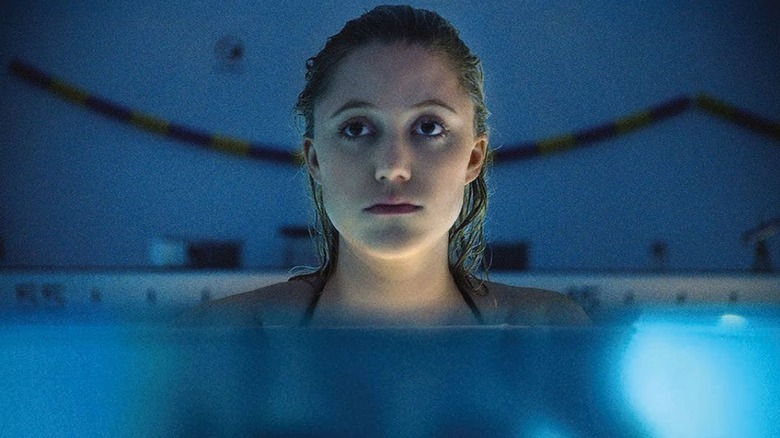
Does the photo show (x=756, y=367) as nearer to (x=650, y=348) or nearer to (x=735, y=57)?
(x=650, y=348)

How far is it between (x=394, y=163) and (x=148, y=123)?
2.21 metres

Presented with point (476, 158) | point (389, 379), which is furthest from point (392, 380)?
point (476, 158)

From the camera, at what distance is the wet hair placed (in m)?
0.41

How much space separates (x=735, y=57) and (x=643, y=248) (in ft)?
2.28

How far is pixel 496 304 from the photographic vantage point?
439 millimetres

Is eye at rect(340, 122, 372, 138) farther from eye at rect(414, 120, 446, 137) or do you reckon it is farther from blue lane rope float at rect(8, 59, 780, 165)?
blue lane rope float at rect(8, 59, 780, 165)

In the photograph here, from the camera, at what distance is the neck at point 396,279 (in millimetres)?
416

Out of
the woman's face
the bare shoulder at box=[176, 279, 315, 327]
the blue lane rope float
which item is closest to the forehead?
the woman's face

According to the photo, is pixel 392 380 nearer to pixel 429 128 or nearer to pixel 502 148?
pixel 429 128

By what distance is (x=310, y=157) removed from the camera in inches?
18.2

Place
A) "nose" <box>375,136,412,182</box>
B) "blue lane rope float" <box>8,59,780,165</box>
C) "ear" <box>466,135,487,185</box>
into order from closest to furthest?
"nose" <box>375,136,412,182</box> → "ear" <box>466,135,487,185</box> → "blue lane rope float" <box>8,59,780,165</box>

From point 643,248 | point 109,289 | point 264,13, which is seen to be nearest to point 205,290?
point 109,289

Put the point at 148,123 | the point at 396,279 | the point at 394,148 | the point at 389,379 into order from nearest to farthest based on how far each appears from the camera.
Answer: the point at 389,379 < the point at 394,148 < the point at 396,279 < the point at 148,123

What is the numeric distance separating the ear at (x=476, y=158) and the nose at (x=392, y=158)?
10cm
